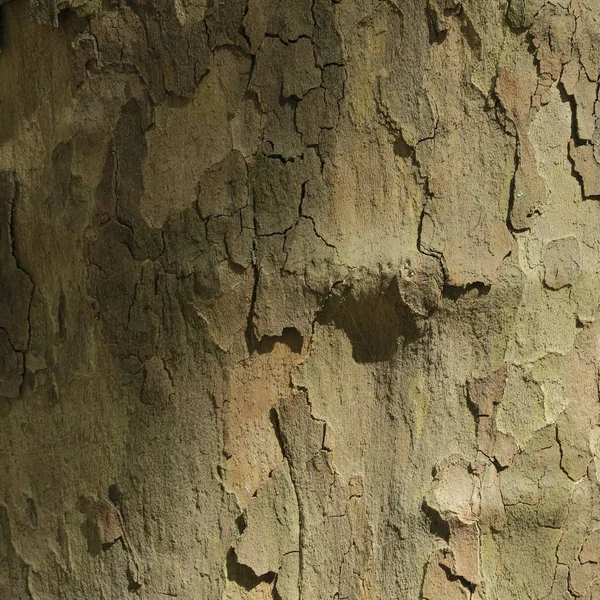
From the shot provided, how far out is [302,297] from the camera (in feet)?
2.92

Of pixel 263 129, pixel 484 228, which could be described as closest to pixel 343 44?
pixel 263 129

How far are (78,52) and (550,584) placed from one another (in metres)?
0.89

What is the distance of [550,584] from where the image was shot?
37.9 inches

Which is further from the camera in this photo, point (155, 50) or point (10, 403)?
point (10, 403)

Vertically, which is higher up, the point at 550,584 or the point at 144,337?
the point at 144,337

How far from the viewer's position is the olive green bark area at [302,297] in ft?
2.84

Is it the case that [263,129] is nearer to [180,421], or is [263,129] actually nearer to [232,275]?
[232,275]

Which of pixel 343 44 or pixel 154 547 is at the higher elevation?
pixel 343 44

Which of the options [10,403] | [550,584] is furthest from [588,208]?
[10,403]

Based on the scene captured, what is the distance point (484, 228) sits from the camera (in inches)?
→ 34.9

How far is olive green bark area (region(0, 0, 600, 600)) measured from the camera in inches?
34.0

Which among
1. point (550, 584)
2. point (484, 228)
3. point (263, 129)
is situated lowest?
point (550, 584)

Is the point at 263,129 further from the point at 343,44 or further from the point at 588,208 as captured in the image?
the point at 588,208

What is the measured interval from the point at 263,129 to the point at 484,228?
0.29m
